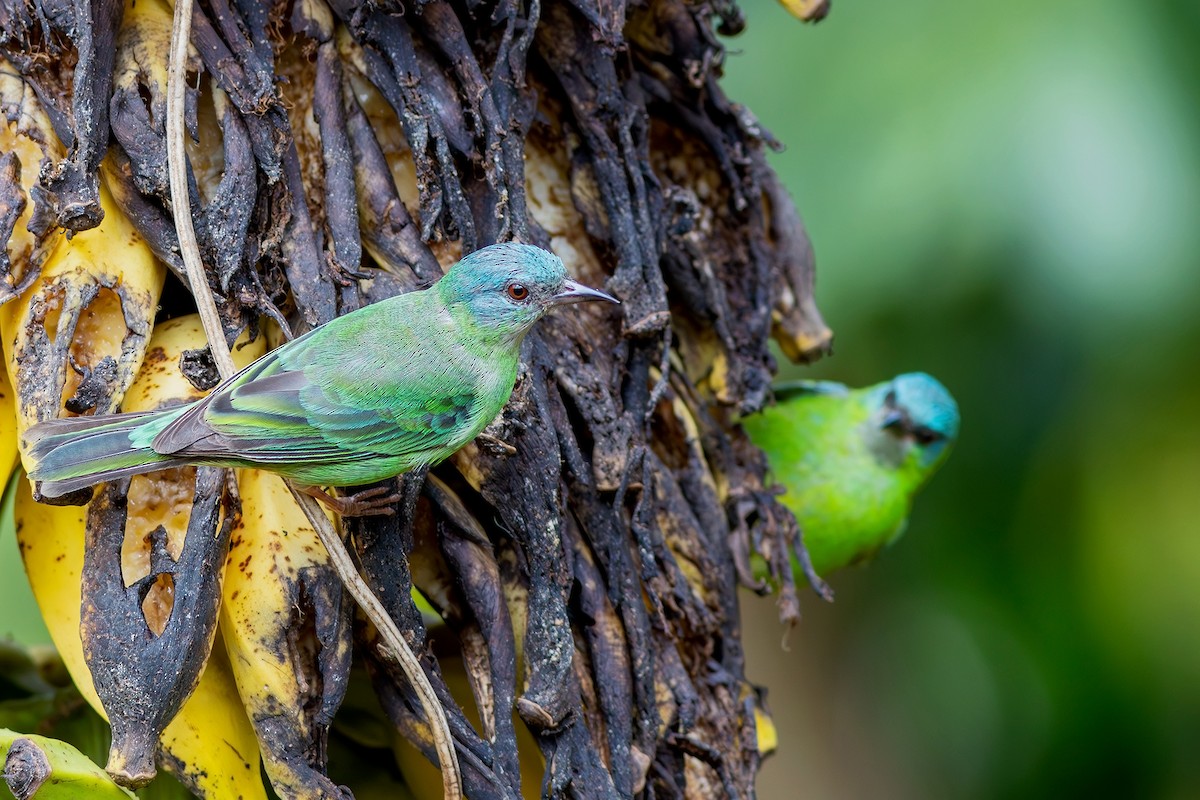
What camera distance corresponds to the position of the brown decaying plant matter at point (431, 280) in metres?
A: 1.30

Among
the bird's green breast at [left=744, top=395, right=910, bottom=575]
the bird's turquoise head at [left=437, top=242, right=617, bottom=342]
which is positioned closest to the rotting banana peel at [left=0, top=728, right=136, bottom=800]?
the bird's turquoise head at [left=437, top=242, right=617, bottom=342]

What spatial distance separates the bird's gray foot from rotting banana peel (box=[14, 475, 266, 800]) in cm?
24

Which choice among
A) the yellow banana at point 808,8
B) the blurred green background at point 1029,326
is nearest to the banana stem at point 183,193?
the yellow banana at point 808,8

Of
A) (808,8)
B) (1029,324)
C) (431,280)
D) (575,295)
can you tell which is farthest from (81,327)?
(1029,324)

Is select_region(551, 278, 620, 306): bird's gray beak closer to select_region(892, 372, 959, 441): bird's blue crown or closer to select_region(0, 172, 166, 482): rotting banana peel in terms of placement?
select_region(0, 172, 166, 482): rotting banana peel

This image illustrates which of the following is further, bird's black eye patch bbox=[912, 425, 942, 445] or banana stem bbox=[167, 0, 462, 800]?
bird's black eye patch bbox=[912, 425, 942, 445]

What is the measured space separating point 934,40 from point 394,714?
2.45m

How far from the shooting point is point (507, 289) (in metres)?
1.48

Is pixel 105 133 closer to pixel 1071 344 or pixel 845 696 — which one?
pixel 1071 344

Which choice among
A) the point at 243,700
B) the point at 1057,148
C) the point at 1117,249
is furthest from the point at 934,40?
the point at 243,700

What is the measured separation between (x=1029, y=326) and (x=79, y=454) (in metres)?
2.23

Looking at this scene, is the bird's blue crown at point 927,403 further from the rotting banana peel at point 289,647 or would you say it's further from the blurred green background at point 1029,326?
the rotting banana peel at point 289,647

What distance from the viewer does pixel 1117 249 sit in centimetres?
252

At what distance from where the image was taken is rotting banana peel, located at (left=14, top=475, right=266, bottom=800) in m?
1.27
